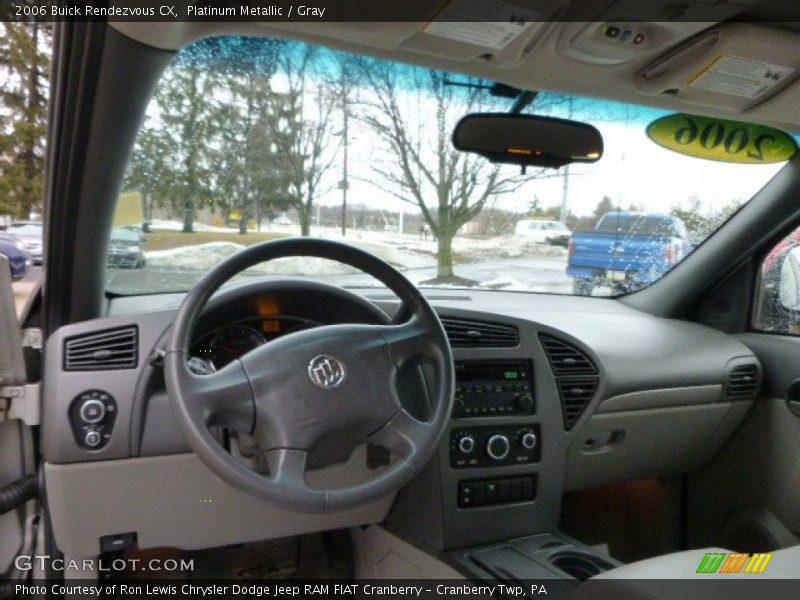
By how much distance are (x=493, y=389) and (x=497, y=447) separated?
0.20 metres

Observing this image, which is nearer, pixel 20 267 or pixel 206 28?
pixel 206 28

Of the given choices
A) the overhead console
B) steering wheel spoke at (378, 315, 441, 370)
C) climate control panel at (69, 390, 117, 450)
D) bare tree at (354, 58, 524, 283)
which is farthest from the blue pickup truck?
climate control panel at (69, 390, 117, 450)

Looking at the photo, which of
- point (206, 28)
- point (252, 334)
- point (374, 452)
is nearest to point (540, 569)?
point (374, 452)

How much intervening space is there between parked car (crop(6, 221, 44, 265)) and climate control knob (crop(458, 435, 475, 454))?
1.48m

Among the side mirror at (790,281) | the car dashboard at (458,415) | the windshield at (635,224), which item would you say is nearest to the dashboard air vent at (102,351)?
the car dashboard at (458,415)

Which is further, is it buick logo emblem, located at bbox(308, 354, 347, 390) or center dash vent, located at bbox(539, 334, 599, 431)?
center dash vent, located at bbox(539, 334, 599, 431)

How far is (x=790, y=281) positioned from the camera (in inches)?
133

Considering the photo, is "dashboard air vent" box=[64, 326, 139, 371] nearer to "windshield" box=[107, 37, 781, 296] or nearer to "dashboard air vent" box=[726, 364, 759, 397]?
"windshield" box=[107, 37, 781, 296]

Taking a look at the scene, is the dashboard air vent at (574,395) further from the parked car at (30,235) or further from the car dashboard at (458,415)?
the parked car at (30,235)

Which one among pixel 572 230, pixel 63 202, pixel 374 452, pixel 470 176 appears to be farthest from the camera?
pixel 572 230

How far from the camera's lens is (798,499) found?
3.11m

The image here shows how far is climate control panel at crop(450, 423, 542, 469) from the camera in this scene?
97.9 inches

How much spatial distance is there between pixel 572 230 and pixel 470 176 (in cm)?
61

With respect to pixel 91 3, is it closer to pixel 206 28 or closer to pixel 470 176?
pixel 206 28
